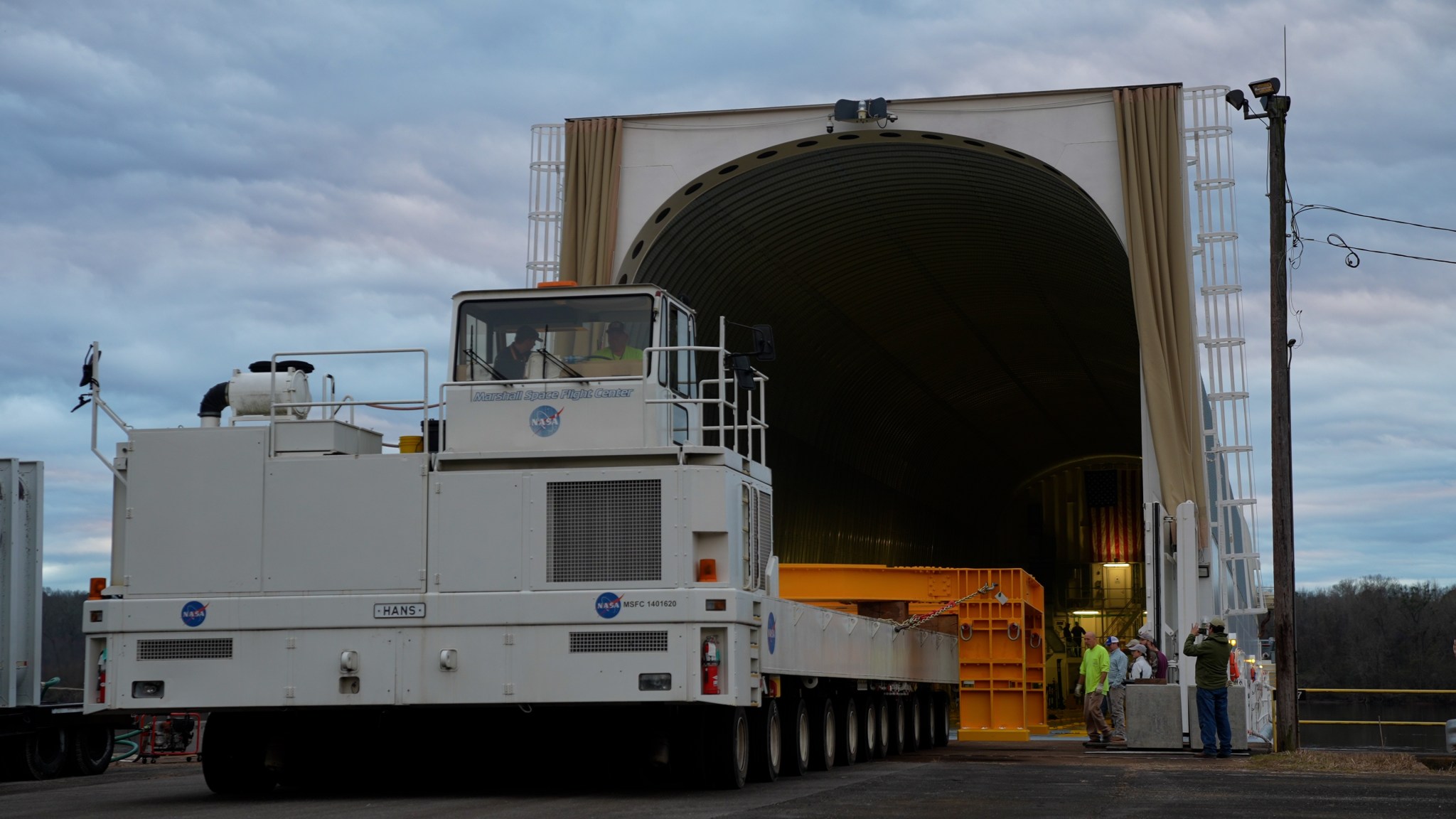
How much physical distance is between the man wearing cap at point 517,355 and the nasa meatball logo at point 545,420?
55 centimetres

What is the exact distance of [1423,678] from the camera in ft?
258

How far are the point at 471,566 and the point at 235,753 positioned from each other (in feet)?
9.88

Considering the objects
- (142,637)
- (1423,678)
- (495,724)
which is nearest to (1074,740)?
(495,724)

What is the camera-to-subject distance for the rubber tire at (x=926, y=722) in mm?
22984

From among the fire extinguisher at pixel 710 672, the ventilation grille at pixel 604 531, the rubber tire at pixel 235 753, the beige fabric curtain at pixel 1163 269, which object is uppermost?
the beige fabric curtain at pixel 1163 269

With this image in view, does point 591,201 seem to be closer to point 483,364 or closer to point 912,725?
point 912,725

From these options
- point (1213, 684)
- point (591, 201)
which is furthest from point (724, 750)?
point (591, 201)

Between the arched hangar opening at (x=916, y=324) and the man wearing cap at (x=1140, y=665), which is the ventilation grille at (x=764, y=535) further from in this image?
the man wearing cap at (x=1140, y=665)

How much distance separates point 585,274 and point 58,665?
89.6 feet

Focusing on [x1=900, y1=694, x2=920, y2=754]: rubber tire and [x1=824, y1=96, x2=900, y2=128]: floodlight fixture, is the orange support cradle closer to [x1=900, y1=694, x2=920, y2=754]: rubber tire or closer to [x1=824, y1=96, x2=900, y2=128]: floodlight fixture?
[x1=900, y1=694, x2=920, y2=754]: rubber tire

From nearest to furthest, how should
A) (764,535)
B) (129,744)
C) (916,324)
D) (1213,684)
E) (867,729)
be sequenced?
(764,535)
(1213,684)
(867,729)
(129,744)
(916,324)

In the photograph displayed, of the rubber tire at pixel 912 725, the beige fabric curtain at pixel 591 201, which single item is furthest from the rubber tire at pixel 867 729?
the beige fabric curtain at pixel 591 201

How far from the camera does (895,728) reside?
68.5ft

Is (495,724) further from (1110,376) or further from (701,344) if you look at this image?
(1110,376)
